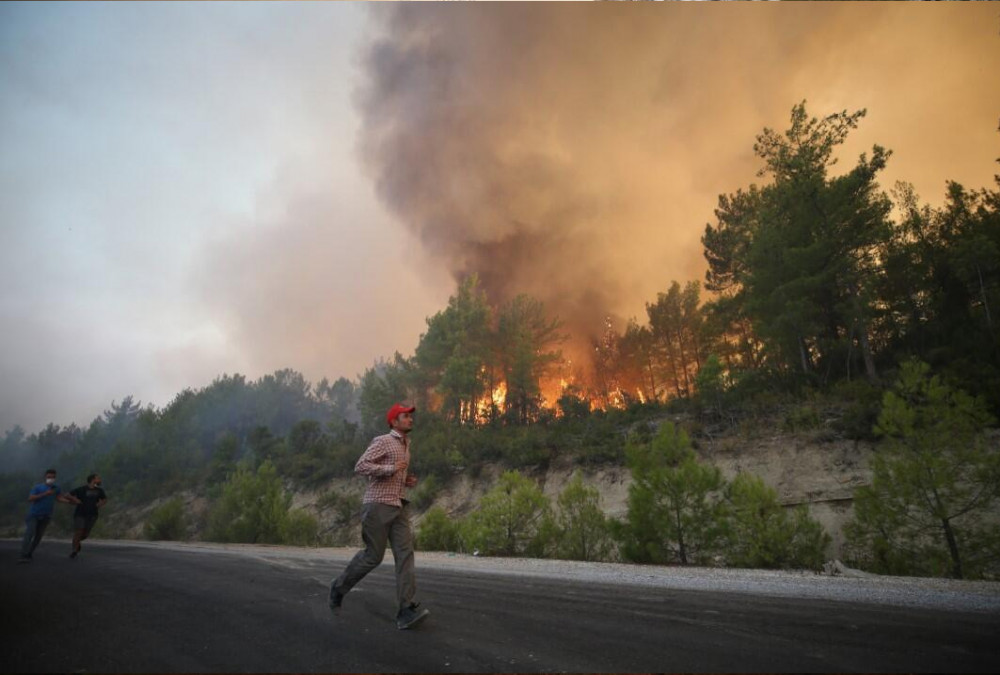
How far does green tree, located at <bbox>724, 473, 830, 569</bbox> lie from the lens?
27.2 ft

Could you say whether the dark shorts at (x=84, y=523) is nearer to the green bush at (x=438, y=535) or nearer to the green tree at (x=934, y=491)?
the green bush at (x=438, y=535)

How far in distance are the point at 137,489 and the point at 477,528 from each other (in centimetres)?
5121

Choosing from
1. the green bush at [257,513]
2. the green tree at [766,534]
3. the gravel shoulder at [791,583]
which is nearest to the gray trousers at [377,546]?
the gravel shoulder at [791,583]

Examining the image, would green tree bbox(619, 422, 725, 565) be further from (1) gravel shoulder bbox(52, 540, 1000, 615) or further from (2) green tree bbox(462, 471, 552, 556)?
(2) green tree bbox(462, 471, 552, 556)

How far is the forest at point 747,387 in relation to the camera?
342 inches

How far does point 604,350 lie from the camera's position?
5497cm

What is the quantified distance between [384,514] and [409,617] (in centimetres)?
91

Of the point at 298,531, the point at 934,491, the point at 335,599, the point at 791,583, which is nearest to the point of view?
the point at 335,599

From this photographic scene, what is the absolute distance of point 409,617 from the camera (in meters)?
3.71

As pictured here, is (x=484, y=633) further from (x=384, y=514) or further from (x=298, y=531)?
(x=298, y=531)

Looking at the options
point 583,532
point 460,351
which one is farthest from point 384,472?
point 460,351

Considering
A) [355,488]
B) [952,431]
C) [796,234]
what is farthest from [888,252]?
[355,488]

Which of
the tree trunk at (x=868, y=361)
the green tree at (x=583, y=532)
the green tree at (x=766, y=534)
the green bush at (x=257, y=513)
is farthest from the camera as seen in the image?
the tree trunk at (x=868, y=361)

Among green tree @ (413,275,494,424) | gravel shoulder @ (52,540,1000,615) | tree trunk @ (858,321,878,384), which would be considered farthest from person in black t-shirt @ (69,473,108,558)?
tree trunk @ (858,321,878,384)
